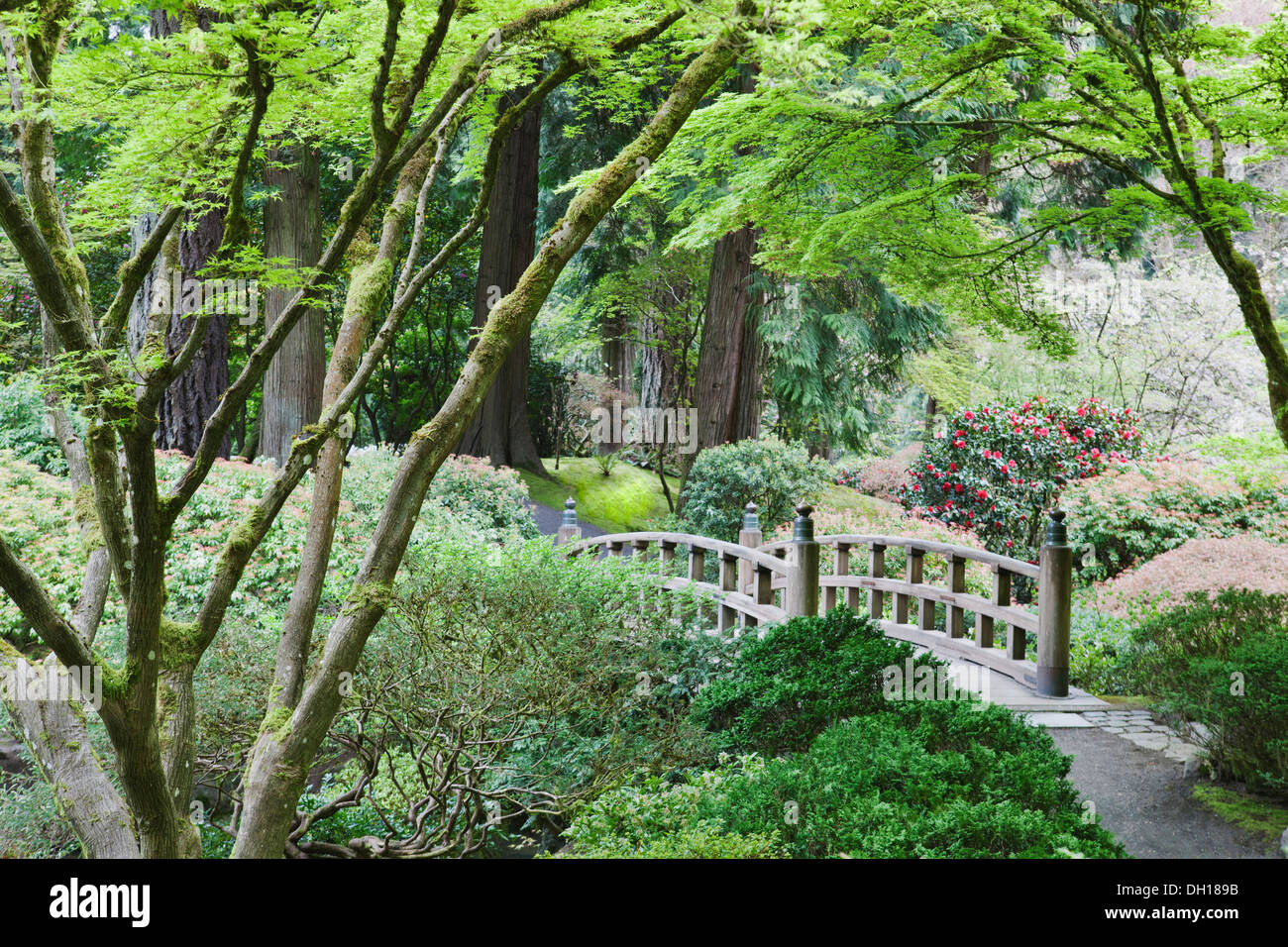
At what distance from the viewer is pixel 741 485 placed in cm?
1105

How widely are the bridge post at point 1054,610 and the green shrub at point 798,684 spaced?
75.3 inches

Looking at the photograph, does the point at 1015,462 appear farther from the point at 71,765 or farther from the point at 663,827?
the point at 71,765

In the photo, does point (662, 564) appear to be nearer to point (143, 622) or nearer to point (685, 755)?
point (685, 755)

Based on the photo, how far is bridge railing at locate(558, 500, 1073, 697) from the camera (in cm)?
669

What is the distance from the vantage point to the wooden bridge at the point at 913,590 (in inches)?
263

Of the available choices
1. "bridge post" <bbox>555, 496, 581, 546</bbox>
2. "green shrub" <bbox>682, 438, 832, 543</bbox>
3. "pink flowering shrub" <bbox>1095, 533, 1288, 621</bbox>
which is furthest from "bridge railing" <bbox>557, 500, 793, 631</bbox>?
"pink flowering shrub" <bbox>1095, 533, 1288, 621</bbox>

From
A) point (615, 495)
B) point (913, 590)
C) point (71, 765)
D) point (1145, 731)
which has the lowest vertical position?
point (1145, 731)

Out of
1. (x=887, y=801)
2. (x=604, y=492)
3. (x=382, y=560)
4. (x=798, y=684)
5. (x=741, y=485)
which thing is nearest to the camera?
(x=887, y=801)

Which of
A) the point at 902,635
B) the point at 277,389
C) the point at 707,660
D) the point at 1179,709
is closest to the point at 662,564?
the point at 707,660

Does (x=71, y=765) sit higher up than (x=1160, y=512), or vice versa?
(x=1160, y=512)

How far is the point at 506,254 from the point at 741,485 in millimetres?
5057

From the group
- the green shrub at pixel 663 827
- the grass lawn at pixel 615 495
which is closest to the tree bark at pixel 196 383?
the grass lawn at pixel 615 495

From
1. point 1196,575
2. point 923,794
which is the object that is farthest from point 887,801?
point 1196,575

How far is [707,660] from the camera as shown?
6.11 m
